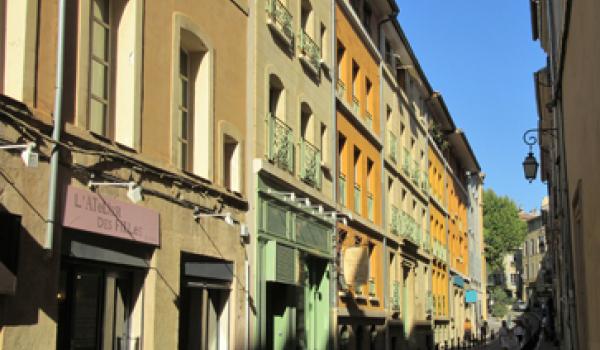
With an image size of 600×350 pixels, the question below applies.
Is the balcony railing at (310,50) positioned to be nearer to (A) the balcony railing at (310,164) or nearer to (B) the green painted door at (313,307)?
(A) the balcony railing at (310,164)

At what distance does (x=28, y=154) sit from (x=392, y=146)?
2148 cm

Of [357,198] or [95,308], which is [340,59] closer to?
[357,198]

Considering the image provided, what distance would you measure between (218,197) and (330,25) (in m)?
8.98

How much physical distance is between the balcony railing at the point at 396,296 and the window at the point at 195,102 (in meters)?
15.1

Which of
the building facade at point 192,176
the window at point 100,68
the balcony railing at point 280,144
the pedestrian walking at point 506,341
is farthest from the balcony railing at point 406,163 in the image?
the window at point 100,68

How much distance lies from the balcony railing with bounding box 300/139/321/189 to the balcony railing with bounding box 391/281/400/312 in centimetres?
948

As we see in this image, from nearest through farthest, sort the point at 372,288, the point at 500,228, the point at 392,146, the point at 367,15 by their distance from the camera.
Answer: the point at 372,288 → the point at 367,15 → the point at 392,146 → the point at 500,228

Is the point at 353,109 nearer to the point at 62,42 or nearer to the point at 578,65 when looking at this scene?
the point at 578,65

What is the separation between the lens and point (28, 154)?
26.2ft

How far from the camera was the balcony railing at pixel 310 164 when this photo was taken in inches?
701

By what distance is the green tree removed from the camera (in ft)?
266

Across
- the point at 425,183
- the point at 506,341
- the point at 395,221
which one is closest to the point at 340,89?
the point at 395,221

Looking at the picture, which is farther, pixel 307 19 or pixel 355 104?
pixel 355 104

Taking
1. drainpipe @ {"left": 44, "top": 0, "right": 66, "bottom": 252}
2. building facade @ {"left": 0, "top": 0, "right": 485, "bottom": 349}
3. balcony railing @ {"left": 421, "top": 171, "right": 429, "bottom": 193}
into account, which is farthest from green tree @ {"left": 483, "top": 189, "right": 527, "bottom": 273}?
drainpipe @ {"left": 44, "top": 0, "right": 66, "bottom": 252}
